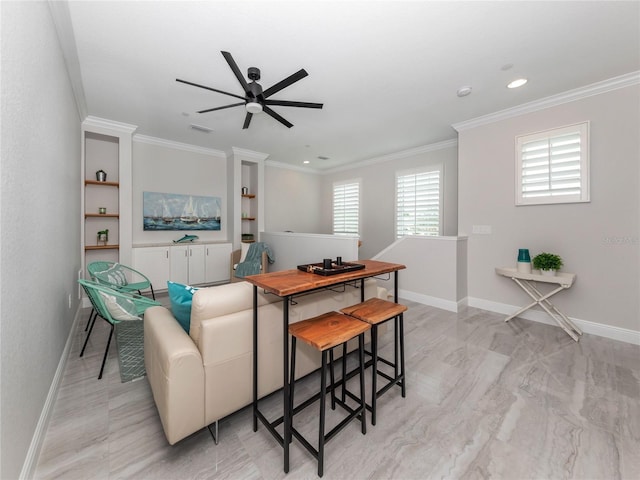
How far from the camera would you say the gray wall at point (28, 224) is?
1.06 m

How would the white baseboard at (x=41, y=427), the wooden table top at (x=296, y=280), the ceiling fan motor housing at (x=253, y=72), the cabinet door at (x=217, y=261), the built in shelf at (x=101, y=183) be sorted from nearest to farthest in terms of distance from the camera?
the white baseboard at (x=41, y=427), the wooden table top at (x=296, y=280), the ceiling fan motor housing at (x=253, y=72), the built in shelf at (x=101, y=183), the cabinet door at (x=217, y=261)

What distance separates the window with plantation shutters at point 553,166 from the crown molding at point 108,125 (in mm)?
5619

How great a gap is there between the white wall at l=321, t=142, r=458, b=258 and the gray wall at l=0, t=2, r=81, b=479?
5027 mm

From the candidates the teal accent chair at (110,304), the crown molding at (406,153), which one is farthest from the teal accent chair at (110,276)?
the crown molding at (406,153)

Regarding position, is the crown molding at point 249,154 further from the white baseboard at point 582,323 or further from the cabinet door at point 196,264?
the white baseboard at point 582,323

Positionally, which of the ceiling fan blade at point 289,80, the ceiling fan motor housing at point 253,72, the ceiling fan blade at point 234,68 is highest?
the ceiling fan motor housing at point 253,72

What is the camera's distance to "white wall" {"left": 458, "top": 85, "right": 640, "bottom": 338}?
2.67 meters

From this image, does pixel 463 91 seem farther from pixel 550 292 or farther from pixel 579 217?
pixel 550 292

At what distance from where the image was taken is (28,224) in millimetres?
1346

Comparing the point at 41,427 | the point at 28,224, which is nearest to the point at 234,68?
the point at 28,224

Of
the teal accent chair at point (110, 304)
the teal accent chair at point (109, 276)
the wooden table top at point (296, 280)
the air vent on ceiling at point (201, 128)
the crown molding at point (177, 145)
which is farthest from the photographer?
the crown molding at point (177, 145)

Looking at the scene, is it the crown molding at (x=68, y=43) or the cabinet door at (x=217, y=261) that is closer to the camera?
the crown molding at (x=68, y=43)

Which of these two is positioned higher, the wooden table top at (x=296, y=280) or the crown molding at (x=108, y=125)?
the crown molding at (x=108, y=125)

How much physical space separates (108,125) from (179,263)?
7.76 ft
